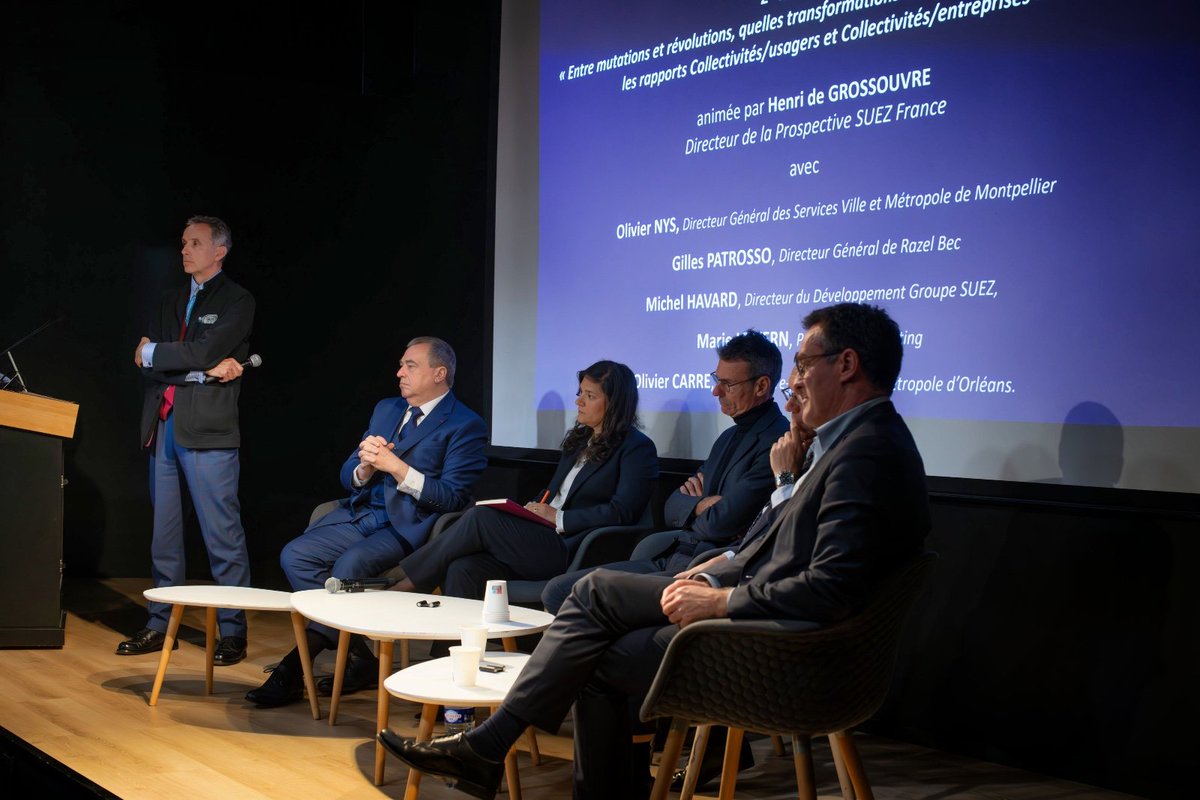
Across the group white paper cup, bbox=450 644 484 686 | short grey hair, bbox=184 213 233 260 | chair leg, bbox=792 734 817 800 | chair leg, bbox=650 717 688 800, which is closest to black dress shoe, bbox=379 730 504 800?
white paper cup, bbox=450 644 484 686

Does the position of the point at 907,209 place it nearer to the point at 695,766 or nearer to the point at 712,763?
the point at 712,763

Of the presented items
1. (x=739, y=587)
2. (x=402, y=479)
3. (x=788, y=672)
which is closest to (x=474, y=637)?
(x=739, y=587)

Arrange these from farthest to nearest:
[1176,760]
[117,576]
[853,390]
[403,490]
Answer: [117,576] < [403,490] < [1176,760] < [853,390]

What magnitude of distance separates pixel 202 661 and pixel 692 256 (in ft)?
8.14

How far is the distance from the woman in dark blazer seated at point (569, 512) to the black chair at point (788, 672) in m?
1.79

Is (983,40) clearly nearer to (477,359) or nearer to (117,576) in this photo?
(477,359)

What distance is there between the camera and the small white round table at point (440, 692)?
285 cm

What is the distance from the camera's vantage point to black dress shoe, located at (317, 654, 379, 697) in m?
4.36

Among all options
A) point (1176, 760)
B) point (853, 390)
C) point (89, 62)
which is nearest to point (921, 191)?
point (853, 390)

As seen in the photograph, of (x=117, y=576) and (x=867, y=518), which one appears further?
(x=117, y=576)

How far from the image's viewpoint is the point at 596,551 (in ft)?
14.2

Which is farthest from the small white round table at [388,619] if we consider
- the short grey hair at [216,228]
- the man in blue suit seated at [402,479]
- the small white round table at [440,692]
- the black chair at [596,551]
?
the short grey hair at [216,228]

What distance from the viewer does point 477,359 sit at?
20.8ft

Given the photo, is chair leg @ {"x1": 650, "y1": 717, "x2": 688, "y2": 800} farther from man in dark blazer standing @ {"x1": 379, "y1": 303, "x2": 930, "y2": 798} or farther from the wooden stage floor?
the wooden stage floor
